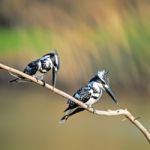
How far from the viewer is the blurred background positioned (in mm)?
7762

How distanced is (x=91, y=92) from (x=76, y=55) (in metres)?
8.78

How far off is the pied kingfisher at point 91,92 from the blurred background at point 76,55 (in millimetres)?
4906

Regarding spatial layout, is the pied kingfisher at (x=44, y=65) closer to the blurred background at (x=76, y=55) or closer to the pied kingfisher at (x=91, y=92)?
the pied kingfisher at (x=91, y=92)

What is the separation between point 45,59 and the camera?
1960 mm

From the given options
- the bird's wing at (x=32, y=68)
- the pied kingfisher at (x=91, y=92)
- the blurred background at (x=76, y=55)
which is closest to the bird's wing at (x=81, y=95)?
the pied kingfisher at (x=91, y=92)

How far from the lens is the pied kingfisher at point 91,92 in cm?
190

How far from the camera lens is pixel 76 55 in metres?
10.8

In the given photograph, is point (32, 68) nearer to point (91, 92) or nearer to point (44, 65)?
point (44, 65)

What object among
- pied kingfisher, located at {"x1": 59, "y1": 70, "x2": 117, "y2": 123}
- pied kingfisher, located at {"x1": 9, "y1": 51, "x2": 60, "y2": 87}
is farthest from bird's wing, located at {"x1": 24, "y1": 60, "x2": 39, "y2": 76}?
pied kingfisher, located at {"x1": 59, "y1": 70, "x2": 117, "y2": 123}

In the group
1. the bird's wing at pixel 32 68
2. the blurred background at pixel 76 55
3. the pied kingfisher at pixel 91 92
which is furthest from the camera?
the blurred background at pixel 76 55

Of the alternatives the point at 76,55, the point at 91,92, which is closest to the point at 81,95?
the point at 91,92

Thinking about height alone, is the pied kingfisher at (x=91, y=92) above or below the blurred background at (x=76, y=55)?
below

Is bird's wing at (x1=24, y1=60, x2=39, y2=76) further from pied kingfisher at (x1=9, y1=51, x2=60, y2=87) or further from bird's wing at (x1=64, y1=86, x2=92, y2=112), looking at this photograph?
bird's wing at (x1=64, y1=86, x2=92, y2=112)

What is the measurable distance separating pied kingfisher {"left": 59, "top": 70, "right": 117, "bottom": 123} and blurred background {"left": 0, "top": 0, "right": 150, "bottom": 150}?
4.91 metres
